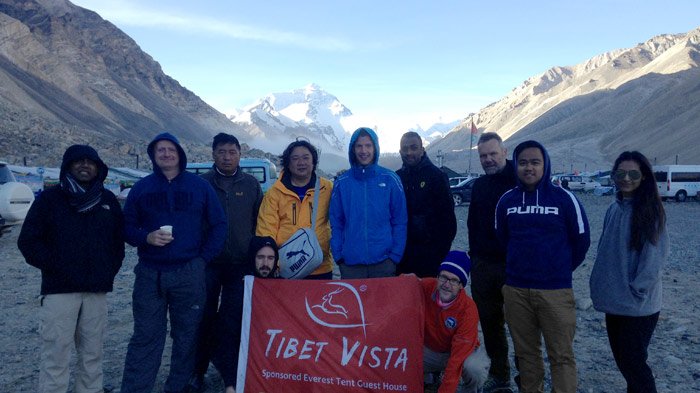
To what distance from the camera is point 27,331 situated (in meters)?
7.06

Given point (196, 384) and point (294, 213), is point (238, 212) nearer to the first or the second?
point (294, 213)

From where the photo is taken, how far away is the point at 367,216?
193 inches

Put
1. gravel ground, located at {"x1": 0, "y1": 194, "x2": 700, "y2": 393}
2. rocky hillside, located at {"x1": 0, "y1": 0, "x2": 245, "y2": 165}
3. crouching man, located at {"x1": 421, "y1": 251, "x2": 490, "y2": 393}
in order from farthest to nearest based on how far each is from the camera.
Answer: rocky hillside, located at {"x1": 0, "y1": 0, "x2": 245, "y2": 165} < gravel ground, located at {"x1": 0, "y1": 194, "x2": 700, "y2": 393} < crouching man, located at {"x1": 421, "y1": 251, "x2": 490, "y2": 393}

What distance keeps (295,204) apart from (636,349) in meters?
3.12

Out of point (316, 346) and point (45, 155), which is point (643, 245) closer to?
point (316, 346)

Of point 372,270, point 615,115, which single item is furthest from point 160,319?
point 615,115

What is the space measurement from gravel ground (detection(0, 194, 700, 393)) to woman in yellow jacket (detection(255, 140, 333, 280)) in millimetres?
1694

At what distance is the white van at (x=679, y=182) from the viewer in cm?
3312

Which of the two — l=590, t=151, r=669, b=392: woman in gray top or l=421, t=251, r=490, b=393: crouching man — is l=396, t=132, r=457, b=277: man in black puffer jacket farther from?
l=590, t=151, r=669, b=392: woman in gray top

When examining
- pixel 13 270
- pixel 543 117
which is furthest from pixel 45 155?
pixel 543 117

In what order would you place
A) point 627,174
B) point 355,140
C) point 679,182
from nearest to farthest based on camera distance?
point 627,174, point 355,140, point 679,182

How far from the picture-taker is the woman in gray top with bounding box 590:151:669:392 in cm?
414

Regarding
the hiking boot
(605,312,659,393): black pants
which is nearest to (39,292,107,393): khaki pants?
the hiking boot

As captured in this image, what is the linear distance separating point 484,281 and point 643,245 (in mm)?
1437
